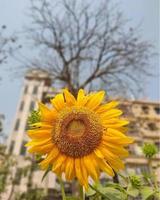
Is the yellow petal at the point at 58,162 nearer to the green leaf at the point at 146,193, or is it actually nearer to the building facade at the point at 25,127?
the green leaf at the point at 146,193

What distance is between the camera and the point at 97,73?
1114 centimetres

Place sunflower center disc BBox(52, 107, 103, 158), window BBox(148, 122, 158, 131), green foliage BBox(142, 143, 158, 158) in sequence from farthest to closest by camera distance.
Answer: window BBox(148, 122, 158, 131)
green foliage BBox(142, 143, 158, 158)
sunflower center disc BBox(52, 107, 103, 158)

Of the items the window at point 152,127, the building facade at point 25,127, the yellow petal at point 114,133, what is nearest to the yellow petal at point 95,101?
the yellow petal at point 114,133

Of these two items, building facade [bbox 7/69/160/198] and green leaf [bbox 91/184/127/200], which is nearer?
green leaf [bbox 91/184/127/200]

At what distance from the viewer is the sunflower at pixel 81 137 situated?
891mm

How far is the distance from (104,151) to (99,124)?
11 centimetres

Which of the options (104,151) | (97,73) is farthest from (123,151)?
(97,73)

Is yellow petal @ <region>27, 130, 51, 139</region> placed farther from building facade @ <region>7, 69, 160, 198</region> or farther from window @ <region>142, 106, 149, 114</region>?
window @ <region>142, 106, 149, 114</region>

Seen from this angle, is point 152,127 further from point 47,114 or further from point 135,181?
point 47,114

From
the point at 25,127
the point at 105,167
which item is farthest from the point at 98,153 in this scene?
the point at 25,127

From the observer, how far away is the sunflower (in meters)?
0.89

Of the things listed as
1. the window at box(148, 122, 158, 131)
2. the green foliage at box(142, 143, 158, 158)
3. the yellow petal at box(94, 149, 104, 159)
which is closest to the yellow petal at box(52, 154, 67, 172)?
the yellow petal at box(94, 149, 104, 159)

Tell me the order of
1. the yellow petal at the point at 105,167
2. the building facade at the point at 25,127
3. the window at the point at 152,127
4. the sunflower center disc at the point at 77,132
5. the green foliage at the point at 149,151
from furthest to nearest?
1. the window at the point at 152,127
2. the building facade at the point at 25,127
3. the green foliage at the point at 149,151
4. the sunflower center disc at the point at 77,132
5. the yellow petal at the point at 105,167

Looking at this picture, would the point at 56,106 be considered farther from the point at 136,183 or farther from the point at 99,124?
the point at 136,183
